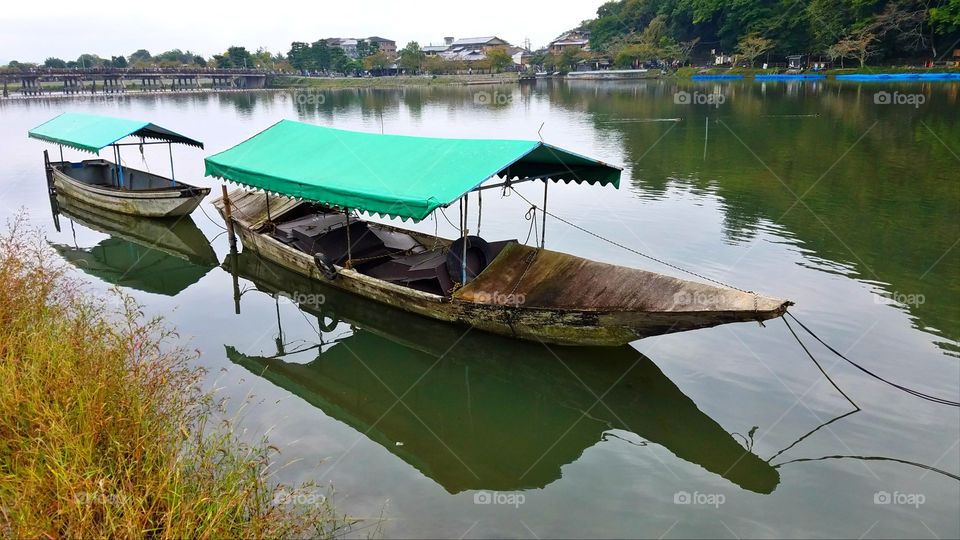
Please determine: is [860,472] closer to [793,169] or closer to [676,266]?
[676,266]

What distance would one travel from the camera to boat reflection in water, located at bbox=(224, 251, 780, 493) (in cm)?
618

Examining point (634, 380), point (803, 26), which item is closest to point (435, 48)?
point (803, 26)

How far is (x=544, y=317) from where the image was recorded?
7555mm

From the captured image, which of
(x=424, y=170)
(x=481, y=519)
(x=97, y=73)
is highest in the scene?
(x=97, y=73)

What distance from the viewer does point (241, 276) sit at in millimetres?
12008

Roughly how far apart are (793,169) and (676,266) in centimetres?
1023

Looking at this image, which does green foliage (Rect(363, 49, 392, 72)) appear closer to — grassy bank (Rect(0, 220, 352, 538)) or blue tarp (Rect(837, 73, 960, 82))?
blue tarp (Rect(837, 73, 960, 82))

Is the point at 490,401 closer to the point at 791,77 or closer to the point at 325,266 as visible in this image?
the point at 325,266

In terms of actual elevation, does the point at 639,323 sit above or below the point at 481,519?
above

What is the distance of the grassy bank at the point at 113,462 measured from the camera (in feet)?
12.8

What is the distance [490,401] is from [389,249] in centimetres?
423

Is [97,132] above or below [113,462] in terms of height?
above

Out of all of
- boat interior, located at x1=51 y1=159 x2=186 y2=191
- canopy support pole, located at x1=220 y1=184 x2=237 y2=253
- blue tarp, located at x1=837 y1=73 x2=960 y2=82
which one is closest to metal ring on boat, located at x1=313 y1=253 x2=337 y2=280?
canopy support pole, located at x1=220 y1=184 x2=237 y2=253

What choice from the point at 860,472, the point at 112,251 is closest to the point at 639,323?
the point at 860,472
